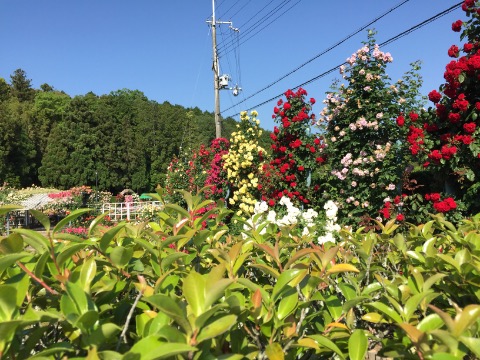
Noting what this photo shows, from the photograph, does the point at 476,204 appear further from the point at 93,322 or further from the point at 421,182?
the point at 93,322

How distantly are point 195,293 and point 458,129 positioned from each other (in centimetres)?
448

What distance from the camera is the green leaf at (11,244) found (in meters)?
1.06

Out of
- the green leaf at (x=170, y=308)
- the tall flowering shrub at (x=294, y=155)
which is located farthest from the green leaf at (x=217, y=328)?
the tall flowering shrub at (x=294, y=155)

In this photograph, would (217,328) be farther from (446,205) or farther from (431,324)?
(446,205)

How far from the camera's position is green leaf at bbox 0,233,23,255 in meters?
1.06

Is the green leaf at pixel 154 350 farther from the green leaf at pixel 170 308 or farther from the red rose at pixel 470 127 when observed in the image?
the red rose at pixel 470 127

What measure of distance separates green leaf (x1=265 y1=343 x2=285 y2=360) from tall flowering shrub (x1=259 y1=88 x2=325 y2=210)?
5872 millimetres

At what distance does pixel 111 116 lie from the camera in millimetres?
35812

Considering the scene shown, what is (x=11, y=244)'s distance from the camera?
1070 millimetres

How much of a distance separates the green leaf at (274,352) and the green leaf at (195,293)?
0.24 meters

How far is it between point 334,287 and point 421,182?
4.67 metres

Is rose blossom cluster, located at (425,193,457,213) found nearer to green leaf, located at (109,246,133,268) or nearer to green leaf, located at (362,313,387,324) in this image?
green leaf, located at (362,313,387,324)

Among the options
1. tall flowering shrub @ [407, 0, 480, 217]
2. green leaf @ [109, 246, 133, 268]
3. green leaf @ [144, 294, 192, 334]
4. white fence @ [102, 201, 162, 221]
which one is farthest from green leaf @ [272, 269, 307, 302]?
white fence @ [102, 201, 162, 221]

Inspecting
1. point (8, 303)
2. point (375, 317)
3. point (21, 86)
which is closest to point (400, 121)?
point (375, 317)
